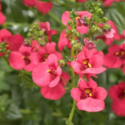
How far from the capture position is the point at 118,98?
91cm

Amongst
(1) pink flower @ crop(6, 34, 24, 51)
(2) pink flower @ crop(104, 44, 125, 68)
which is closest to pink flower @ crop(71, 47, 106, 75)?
(2) pink flower @ crop(104, 44, 125, 68)

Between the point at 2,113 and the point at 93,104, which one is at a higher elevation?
the point at 93,104

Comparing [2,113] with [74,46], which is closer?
[74,46]

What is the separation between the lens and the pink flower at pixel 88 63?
0.70 m

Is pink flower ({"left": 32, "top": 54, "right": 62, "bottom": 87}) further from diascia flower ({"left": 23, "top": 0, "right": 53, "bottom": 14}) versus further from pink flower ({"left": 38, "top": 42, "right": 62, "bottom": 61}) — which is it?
diascia flower ({"left": 23, "top": 0, "right": 53, "bottom": 14})

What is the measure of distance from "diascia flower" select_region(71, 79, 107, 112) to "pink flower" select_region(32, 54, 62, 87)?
59 mm

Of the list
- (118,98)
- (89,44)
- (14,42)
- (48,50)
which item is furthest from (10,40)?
(118,98)

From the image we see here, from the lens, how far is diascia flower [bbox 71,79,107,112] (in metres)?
0.68

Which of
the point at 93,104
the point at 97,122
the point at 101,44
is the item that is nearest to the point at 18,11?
the point at 101,44

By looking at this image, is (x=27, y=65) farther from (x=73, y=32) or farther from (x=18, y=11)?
(x=18, y=11)

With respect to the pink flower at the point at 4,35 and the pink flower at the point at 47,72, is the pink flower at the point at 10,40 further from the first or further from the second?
the pink flower at the point at 47,72

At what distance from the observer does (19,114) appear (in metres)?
0.94

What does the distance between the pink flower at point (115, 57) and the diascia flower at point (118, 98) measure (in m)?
0.07

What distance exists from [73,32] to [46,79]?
127 mm
